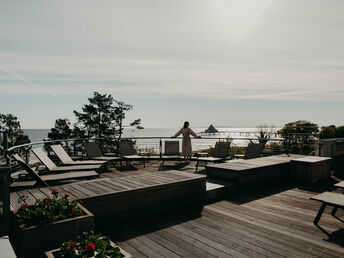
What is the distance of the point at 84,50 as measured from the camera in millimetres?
7660

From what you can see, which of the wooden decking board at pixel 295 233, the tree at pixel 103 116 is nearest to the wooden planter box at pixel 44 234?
the wooden decking board at pixel 295 233

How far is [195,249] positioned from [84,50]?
7.01m

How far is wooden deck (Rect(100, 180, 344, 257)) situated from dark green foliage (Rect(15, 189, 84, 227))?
703 millimetres

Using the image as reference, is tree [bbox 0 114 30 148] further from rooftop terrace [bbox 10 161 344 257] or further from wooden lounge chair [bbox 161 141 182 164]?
rooftop terrace [bbox 10 161 344 257]

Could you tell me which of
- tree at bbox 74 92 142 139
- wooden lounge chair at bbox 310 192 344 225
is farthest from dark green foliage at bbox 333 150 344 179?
tree at bbox 74 92 142 139

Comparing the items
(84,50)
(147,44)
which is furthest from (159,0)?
(84,50)

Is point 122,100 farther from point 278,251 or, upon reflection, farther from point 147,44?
point 278,251

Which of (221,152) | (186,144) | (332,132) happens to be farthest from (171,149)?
(332,132)

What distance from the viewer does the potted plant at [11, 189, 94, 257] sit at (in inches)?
84.8

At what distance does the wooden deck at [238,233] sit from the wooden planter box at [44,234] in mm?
599

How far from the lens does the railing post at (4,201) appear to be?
2.29 meters

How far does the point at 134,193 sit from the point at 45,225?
1.30 metres

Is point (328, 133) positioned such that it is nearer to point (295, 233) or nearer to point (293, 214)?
point (293, 214)

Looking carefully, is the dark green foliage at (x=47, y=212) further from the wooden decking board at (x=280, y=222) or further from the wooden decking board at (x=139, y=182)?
the wooden decking board at (x=280, y=222)
